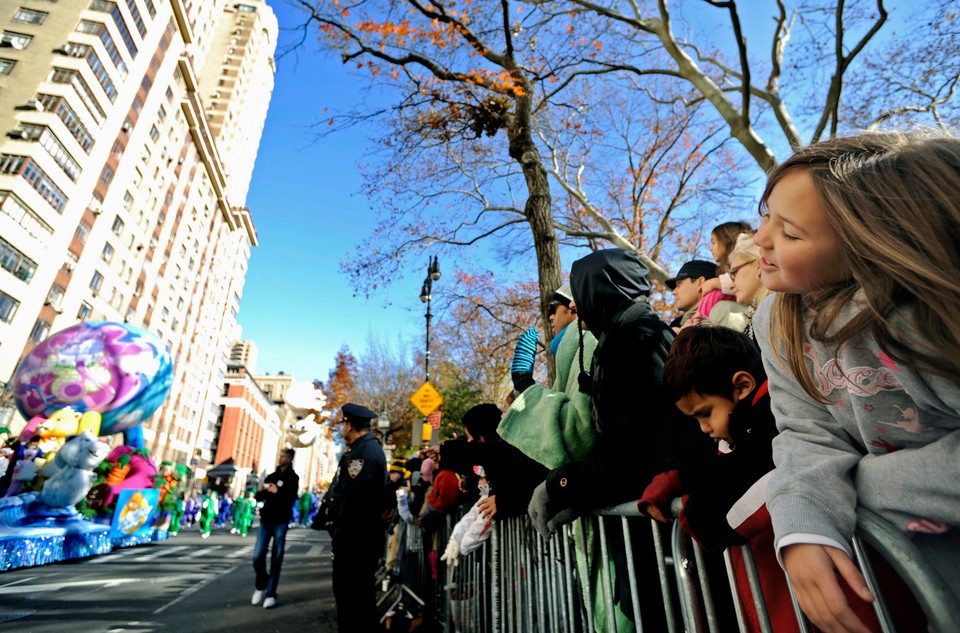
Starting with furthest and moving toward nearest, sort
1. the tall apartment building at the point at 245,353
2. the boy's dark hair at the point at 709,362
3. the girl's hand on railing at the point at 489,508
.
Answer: the tall apartment building at the point at 245,353 < the girl's hand on railing at the point at 489,508 < the boy's dark hair at the point at 709,362

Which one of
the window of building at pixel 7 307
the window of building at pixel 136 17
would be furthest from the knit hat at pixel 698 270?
the window of building at pixel 136 17

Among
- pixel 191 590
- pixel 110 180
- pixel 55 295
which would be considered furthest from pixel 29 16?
pixel 191 590

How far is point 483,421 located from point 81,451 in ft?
29.1

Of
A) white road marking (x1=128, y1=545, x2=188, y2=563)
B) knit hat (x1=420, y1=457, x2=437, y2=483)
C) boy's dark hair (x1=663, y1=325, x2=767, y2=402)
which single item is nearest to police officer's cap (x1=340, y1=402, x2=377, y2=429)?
knit hat (x1=420, y1=457, x2=437, y2=483)

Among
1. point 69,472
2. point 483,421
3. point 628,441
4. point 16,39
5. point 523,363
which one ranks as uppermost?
point 16,39

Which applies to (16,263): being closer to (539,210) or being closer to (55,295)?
(55,295)

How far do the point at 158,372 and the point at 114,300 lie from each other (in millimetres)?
32948

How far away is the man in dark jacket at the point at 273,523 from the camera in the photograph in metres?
6.36

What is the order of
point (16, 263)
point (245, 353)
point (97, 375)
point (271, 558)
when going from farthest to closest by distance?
point (245, 353), point (16, 263), point (97, 375), point (271, 558)

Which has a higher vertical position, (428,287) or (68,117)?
(68,117)

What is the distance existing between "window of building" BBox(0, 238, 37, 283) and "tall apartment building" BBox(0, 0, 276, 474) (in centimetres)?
6

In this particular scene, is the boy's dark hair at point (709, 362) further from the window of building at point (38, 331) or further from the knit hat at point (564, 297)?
the window of building at point (38, 331)

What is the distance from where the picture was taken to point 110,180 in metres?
34.7

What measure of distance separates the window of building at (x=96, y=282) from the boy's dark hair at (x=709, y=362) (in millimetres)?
41582
